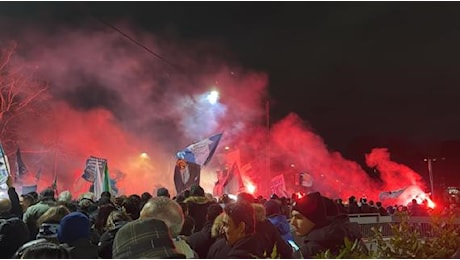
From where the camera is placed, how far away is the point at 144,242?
7.35ft

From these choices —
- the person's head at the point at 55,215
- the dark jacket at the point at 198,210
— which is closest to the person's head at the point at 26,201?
the dark jacket at the point at 198,210

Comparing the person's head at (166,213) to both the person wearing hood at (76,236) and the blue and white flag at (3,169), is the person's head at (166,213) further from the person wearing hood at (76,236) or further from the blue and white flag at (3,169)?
the blue and white flag at (3,169)

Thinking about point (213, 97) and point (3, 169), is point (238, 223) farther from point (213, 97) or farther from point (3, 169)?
point (213, 97)

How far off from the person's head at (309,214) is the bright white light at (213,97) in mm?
27478

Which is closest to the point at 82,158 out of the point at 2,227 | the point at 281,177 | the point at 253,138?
the point at 253,138

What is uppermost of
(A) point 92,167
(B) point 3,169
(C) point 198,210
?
(A) point 92,167

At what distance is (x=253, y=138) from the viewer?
33375mm

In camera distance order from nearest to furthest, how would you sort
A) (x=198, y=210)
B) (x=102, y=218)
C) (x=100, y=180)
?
(x=102, y=218), (x=198, y=210), (x=100, y=180)

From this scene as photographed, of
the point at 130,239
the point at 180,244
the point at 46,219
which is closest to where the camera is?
the point at 130,239

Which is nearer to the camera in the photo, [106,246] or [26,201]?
[106,246]

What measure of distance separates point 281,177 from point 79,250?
459 inches

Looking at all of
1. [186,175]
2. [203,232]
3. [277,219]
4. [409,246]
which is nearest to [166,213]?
[203,232]

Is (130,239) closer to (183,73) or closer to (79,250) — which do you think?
(79,250)

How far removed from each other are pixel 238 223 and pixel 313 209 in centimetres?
79
